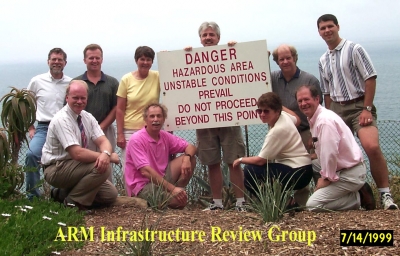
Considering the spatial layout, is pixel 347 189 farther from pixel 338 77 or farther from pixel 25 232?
pixel 25 232

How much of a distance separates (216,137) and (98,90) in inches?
69.7

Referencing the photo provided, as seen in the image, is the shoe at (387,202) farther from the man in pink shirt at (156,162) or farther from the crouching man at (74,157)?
the crouching man at (74,157)

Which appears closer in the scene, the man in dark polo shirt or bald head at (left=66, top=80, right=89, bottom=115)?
bald head at (left=66, top=80, right=89, bottom=115)

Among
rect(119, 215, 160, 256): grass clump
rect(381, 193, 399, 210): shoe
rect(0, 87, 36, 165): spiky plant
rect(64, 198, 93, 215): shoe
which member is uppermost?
rect(0, 87, 36, 165): spiky plant

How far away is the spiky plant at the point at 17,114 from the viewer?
664cm

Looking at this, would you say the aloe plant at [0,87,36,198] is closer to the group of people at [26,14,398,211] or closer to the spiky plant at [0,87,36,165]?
the spiky plant at [0,87,36,165]

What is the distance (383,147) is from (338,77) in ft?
8.56

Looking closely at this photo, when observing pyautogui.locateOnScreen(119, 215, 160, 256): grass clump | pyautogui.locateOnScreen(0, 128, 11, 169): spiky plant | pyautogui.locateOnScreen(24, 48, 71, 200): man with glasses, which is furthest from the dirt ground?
pyautogui.locateOnScreen(24, 48, 71, 200): man with glasses

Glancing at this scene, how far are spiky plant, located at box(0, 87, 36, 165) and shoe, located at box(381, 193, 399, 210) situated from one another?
4408 millimetres

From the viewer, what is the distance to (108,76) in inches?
301

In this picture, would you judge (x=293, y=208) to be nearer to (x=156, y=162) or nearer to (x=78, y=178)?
(x=156, y=162)

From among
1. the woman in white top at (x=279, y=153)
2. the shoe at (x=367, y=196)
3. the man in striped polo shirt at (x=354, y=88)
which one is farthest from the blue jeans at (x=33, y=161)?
the shoe at (x=367, y=196)

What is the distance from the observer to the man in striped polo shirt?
21.0ft

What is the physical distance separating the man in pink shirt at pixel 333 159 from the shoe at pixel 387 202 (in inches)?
16.4
